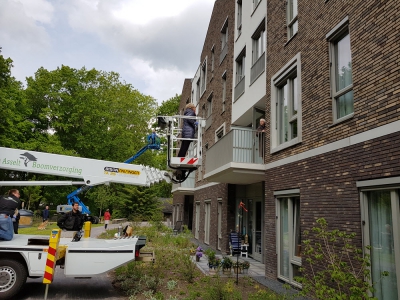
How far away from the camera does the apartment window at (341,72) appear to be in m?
7.09

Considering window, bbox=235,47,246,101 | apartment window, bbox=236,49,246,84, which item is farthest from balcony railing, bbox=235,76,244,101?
apartment window, bbox=236,49,246,84

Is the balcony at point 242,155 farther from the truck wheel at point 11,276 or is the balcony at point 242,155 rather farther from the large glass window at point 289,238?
the truck wheel at point 11,276

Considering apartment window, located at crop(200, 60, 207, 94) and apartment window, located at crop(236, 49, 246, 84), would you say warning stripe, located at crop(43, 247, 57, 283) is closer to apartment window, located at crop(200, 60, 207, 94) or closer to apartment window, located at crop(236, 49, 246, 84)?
apartment window, located at crop(236, 49, 246, 84)

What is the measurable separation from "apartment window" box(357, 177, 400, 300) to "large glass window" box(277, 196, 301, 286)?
275cm

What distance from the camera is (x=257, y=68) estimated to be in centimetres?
1267

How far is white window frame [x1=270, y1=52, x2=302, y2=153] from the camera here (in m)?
8.80

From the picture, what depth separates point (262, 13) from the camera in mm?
12688

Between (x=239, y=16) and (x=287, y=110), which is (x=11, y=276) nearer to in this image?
(x=287, y=110)

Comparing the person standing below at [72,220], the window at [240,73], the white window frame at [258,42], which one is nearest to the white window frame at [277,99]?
the white window frame at [258,42]

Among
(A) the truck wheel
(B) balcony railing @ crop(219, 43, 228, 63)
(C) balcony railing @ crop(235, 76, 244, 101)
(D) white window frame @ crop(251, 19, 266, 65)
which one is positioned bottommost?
(A) the truck wheel

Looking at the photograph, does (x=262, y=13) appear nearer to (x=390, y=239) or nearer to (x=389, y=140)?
(x=389, y=140)

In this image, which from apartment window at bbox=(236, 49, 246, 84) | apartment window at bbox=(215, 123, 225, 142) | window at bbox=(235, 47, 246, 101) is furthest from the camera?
apartment window at bbox=(215, 123, 225, 142)

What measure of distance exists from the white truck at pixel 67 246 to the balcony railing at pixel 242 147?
3.59 m

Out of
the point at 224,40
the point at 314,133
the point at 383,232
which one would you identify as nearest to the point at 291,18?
the point at 314,133
